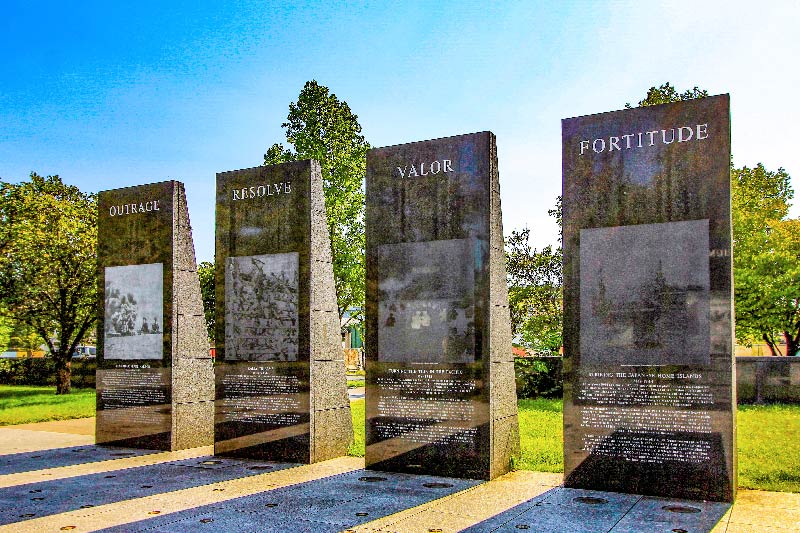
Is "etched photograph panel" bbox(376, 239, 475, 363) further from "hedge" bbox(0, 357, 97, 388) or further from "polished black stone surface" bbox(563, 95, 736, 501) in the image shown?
"hedge" bbox(0, 357, 97, 388)

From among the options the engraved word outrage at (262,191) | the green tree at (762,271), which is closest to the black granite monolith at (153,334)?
the engraved word outrage at (262,191)

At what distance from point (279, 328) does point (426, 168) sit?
11.4 feet

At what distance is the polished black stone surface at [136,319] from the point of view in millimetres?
12734

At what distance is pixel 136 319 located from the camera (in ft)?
43.1

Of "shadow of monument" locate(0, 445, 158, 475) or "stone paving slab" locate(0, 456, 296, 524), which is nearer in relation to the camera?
"stone paving slab" locate(0, 456, 296, 524)

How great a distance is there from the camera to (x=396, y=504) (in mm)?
8164

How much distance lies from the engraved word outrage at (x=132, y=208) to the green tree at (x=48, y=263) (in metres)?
12.1

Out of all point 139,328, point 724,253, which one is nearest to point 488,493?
point 724,253

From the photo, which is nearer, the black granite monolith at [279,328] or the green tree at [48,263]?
the black granite monolith at [279,328]

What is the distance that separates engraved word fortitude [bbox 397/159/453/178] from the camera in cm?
1024

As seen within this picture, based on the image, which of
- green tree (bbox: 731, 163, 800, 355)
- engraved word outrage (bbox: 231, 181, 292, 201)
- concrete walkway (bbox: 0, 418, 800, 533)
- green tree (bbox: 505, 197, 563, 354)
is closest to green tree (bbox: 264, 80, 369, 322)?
green tree (bbox: 505, 197, 563, 354)

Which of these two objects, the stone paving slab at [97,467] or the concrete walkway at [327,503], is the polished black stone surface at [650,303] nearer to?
the concrete walkway at [327,503]

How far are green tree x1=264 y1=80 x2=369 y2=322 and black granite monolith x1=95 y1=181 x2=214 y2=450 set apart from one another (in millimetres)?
14831

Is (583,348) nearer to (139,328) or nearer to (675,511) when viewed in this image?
(675,511)
